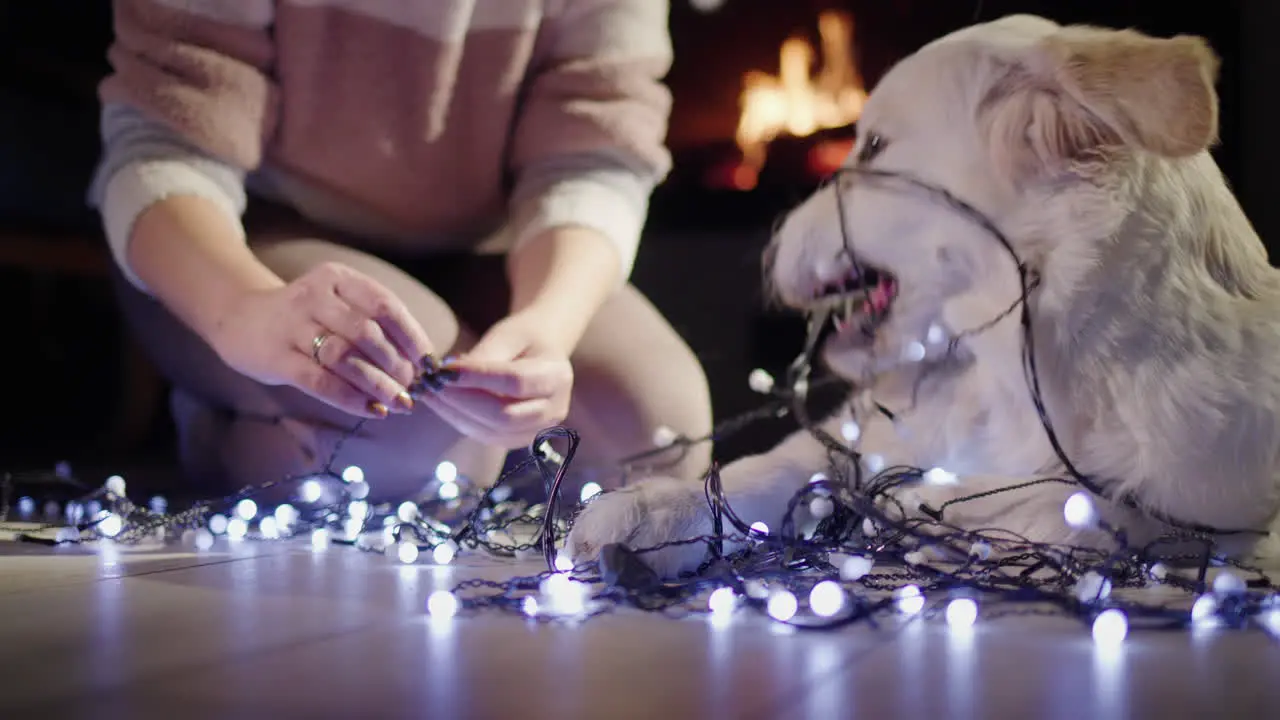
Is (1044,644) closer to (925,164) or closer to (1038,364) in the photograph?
(1038,364)

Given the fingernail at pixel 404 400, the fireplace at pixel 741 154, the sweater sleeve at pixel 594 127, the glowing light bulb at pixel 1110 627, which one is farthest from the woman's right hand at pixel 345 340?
the fireplace at pixel 741 154

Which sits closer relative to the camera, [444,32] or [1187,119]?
[1187,119]

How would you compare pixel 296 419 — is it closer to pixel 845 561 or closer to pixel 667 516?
pixel 667 516

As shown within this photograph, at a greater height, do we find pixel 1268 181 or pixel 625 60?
pixel 625 60

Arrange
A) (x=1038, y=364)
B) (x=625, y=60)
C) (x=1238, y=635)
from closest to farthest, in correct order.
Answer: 1. (x=1238, y=635)
2. (x=1038, y=364)
3. (x=625, y=60)

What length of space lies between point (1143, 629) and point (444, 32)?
47.9 inches

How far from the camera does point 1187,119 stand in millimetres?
903

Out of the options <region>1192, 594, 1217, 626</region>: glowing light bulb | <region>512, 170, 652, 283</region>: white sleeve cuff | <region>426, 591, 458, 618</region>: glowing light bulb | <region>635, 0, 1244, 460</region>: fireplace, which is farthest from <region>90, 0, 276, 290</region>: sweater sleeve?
<region>1192, 594, 1217, 626</region>: glowing light bulb

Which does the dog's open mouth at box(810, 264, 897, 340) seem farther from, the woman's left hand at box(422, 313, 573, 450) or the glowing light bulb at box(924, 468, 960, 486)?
the woman's left hand at box(422, 313, 573, 450)

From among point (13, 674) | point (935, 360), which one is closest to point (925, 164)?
point (935, 360)

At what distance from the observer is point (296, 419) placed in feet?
4.93

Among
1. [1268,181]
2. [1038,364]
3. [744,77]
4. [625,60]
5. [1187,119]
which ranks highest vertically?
[744,77]

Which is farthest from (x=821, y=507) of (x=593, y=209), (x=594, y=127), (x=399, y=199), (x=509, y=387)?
(x=399, y=199)

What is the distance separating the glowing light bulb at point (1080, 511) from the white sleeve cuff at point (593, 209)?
32.5 inches
